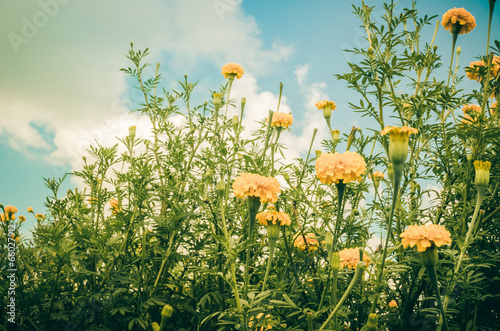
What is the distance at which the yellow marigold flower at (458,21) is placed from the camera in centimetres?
224

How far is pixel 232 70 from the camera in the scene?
2.66m

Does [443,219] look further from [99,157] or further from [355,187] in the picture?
[99,157]

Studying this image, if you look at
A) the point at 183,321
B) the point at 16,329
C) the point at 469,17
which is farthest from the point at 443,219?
the point at 16,329

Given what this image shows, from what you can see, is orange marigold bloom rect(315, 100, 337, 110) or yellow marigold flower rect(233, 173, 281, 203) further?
orange marigold bloom rect(315, 100, 337, 110)

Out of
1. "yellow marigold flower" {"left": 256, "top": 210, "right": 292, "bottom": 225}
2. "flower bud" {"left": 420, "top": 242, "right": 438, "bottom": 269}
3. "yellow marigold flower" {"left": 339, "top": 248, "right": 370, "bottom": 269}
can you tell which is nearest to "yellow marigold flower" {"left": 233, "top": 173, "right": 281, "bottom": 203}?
"yellow marigold flower" {"left": 256, "top": 210, "right": 292, "bottom": 225}

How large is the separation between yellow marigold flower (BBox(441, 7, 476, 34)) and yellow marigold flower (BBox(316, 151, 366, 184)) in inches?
61.8

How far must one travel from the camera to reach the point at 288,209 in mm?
1951

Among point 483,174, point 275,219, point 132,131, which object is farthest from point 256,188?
point 132,131

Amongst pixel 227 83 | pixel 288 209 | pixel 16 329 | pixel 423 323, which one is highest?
pixel 227 83

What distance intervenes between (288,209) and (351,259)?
46 centimetres

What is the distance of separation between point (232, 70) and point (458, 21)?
1.70 meters

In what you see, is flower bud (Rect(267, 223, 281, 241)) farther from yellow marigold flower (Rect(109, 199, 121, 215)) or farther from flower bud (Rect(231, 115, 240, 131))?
yellow marigold flower (Rect(109, 199, 121, 215))

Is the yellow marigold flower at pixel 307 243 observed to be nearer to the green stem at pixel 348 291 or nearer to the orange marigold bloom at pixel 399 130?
the green stem at pixel 348 291

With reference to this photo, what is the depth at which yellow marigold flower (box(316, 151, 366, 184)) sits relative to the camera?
145 centimetres
